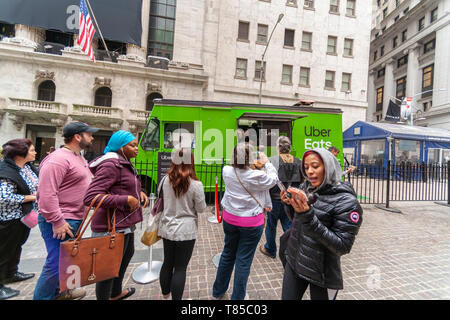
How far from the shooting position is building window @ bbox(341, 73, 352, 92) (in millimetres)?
21216

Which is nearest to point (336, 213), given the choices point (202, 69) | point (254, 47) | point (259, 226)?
point (259, 226)

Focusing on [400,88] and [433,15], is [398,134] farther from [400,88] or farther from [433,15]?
[433,15]

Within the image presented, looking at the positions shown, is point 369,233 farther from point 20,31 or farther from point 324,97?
point 20,31

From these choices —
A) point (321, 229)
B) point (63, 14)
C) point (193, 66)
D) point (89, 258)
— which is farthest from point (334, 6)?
point (89, 258)

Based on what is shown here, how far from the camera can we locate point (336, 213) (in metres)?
1.51

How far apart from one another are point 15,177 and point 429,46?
155 feet

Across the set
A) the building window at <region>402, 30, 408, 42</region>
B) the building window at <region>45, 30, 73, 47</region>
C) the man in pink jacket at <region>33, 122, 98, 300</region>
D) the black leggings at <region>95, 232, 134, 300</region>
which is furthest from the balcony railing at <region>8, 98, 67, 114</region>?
the building window at <region>402, 30, 408, 42</region>

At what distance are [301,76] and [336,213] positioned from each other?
2286cm

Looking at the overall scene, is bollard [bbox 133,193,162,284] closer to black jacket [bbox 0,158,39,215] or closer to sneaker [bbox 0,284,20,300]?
sneaker [bbox 0,284,20,300]

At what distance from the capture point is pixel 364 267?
326 cm

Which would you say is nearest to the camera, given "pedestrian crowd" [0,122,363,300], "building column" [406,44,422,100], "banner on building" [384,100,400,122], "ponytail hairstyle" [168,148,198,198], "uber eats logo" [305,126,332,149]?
"pedestrian crowd" [0,122,363,300]

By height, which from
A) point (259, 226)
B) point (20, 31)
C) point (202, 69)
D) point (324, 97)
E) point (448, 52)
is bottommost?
point (259, 226)

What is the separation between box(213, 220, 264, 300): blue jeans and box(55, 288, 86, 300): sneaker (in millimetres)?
1711

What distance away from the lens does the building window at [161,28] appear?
20750mm
